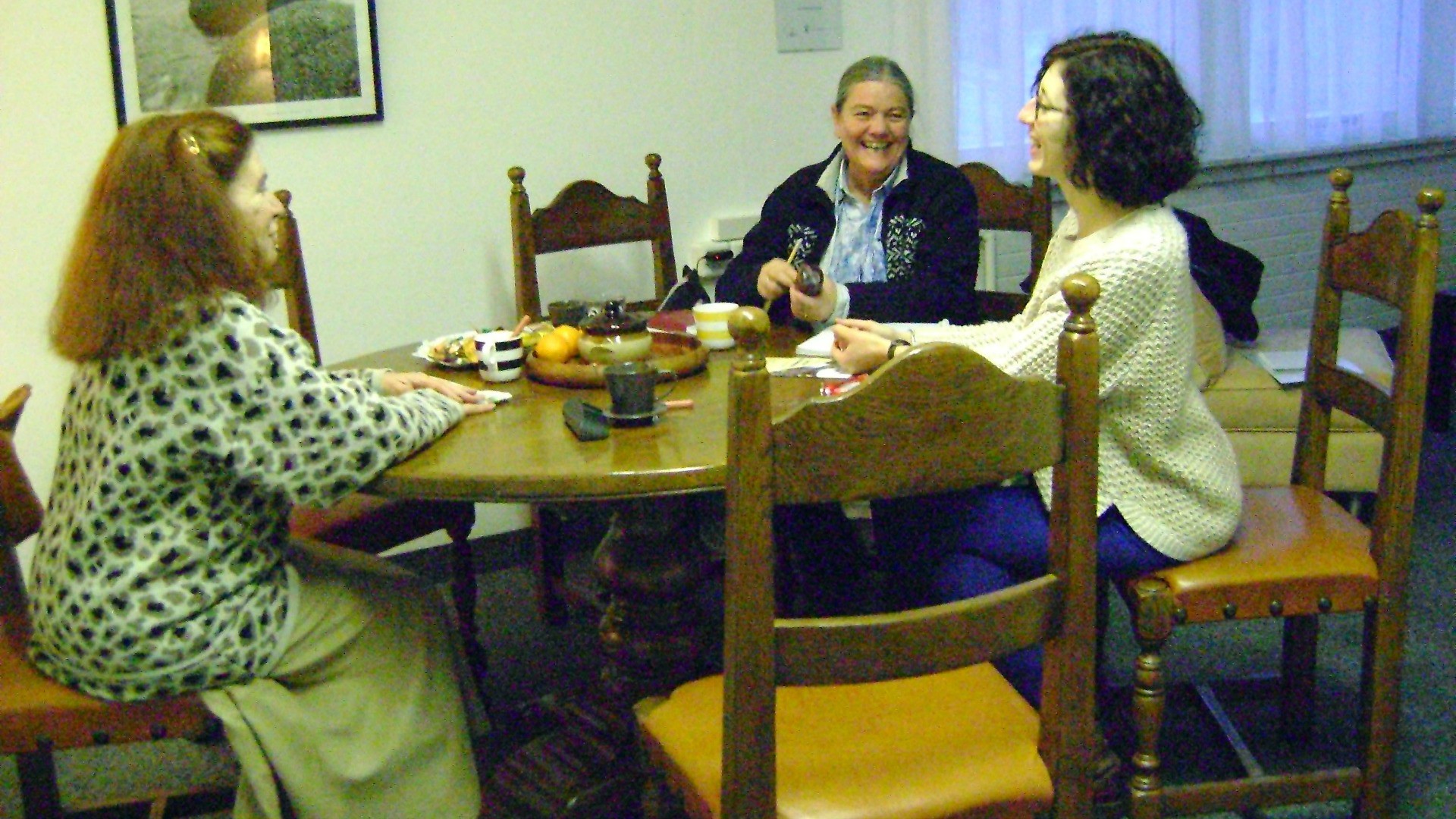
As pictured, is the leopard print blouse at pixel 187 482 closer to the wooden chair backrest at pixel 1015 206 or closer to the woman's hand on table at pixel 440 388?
the woman's hand on table at pixel 440 388

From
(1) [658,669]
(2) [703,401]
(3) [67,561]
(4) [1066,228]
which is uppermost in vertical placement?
(4) [1066,228]

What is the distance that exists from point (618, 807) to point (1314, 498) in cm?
123

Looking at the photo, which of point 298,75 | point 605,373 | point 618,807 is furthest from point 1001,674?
point 298,75

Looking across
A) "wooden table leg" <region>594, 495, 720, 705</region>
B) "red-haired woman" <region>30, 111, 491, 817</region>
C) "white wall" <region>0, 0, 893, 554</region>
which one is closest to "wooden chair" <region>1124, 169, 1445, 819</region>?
"wooden table leg" <region>594, 495, 720, 705</region>

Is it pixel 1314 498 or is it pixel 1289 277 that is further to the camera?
pixel 1289 277

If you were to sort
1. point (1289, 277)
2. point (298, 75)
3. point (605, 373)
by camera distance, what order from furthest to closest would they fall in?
point (1289, 277) < point (298, 75) < point (605, 373)

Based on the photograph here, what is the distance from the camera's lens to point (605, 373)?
1639 millimetres

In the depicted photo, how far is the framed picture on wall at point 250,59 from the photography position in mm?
2588

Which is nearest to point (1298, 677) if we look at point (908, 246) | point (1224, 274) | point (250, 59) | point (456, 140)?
point (908, 246)

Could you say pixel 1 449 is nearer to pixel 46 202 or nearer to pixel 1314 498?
pixel 46 202

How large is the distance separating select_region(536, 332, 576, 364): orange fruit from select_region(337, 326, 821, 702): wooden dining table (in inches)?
1.8

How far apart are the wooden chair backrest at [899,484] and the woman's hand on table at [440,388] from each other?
27.9 inches

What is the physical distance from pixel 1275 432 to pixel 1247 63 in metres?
1.50

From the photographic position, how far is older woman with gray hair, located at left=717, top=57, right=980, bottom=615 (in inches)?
99.5
